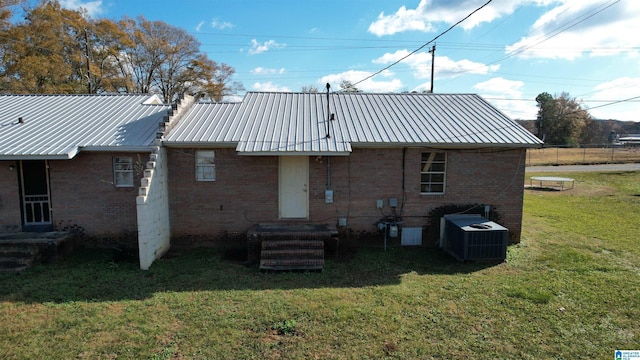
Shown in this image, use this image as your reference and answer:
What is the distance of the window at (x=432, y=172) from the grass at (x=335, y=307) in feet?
5.80

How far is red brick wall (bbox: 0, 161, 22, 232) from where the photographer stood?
914 cm

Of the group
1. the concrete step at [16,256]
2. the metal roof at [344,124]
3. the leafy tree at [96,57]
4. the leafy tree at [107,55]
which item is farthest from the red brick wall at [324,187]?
the leafy tree at [107,55]

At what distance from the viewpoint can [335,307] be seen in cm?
600

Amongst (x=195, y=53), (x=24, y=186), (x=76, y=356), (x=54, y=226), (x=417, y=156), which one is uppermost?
(x=195, y=53)

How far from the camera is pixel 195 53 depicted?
110 ft

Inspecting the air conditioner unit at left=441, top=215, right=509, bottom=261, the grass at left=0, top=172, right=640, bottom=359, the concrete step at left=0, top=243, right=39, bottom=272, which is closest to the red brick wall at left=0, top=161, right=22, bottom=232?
the concrete step at left=0, top=243, right=39, bottom=272

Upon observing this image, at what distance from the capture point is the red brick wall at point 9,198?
9.14 meters

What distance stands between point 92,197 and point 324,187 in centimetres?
631

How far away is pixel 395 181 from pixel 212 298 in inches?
221

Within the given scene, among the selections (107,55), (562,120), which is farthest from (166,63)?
(562,120)

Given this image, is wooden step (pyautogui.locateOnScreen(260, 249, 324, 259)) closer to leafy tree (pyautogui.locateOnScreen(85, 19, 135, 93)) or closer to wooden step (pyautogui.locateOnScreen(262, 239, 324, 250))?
wooden step (pyautogui.locateOnScreen(262, 239, 324, 250))

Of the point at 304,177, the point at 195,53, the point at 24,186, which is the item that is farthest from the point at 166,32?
the point at 304,177

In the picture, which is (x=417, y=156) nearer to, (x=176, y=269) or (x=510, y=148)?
(x=510, y=148)

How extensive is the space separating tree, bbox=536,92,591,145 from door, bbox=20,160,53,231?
65.9 meters
